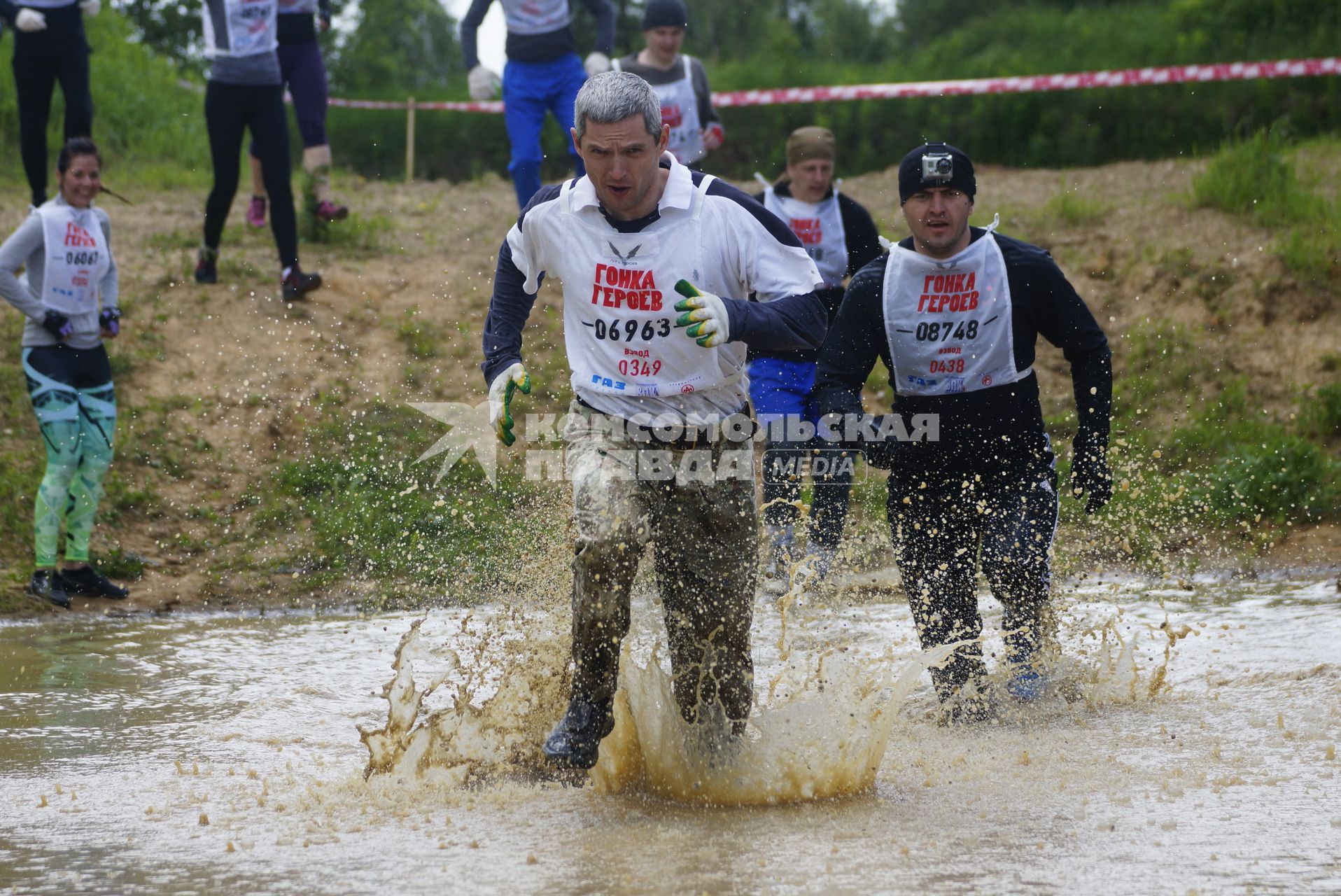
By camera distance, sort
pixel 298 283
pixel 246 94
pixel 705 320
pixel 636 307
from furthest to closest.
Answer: pixel 298 283
pixel 246 94
pixel 636 307
pixel 705 320

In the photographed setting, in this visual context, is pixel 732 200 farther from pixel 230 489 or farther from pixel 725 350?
pixel 230 489

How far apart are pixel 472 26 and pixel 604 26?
949mm

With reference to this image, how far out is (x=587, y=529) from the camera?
15.0 ft

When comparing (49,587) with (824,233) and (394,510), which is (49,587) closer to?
(394,510)

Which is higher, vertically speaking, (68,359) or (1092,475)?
(1092,475)

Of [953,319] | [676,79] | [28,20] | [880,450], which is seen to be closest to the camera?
[953,319]

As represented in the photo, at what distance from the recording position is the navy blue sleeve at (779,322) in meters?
4.46

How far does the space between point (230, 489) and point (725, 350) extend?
5.98 metres

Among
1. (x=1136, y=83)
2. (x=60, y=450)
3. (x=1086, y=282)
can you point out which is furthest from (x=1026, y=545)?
(x=1136, y=83)

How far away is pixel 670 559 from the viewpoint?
15.9 ft

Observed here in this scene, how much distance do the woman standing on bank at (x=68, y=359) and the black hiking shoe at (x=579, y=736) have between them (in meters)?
4.60

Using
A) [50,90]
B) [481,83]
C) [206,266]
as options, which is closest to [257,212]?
[206,266]

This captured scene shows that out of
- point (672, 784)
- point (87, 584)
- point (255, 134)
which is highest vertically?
point (255, 134)

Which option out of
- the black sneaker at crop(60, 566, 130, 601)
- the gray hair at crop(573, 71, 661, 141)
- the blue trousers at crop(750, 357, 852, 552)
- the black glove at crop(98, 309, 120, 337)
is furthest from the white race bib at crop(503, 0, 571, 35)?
the gray hair at crop(573, 71, 661, 141)
